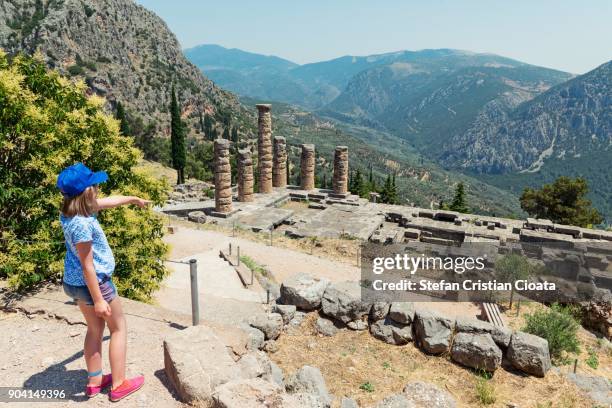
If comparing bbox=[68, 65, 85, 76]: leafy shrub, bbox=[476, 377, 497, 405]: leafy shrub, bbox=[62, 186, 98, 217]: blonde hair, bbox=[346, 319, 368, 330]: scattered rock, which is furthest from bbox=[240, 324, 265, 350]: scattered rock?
bbox=[68, 65, 85, 76]: leafy shrub

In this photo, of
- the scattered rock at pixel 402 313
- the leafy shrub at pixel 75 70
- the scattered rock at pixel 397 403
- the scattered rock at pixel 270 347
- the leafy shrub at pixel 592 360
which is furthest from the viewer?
the leafy shrub at pixel 75 70

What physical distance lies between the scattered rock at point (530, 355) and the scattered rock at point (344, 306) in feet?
9.89

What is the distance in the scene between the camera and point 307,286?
991 centimetres

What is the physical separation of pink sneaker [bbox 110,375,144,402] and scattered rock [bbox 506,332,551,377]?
6.84 metres

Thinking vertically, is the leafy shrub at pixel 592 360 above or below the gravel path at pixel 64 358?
below

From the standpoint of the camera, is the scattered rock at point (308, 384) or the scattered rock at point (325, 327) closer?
the scattered rock at point (308, 384)

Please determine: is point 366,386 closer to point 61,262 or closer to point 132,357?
point 132,357

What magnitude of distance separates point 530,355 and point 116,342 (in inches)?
290

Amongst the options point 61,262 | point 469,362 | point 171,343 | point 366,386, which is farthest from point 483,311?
point 61,262

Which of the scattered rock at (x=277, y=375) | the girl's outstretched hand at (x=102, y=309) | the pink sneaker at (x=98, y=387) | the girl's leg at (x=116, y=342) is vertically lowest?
the scattered rock at (x=277, y=375)

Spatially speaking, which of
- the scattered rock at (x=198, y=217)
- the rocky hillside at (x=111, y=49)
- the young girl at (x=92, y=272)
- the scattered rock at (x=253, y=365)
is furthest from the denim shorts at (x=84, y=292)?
the rocky hillside at (x=111, y=49)

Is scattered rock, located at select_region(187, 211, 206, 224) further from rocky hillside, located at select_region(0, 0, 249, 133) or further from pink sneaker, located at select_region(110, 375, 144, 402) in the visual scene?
rocky hillside, located at select_region(0, 0, 249, 133)

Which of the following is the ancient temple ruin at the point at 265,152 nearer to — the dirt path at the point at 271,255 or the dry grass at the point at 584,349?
the dirt path at the point at 271,255

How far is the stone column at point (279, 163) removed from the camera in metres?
34.1
